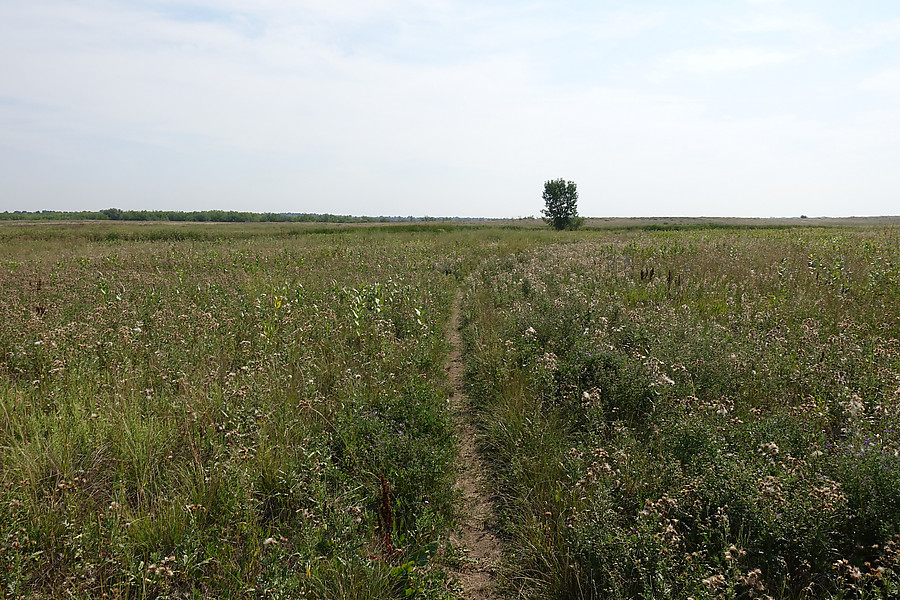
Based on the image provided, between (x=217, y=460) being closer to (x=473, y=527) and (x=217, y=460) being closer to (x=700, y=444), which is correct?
(x=473, y=527)

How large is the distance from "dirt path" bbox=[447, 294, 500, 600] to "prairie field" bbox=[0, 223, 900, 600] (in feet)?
0.24

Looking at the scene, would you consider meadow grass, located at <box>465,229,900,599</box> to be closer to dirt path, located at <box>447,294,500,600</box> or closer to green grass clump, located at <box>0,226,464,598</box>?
dirt path, located at <box>447,294,500,600</box>

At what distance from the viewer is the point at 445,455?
3.80m

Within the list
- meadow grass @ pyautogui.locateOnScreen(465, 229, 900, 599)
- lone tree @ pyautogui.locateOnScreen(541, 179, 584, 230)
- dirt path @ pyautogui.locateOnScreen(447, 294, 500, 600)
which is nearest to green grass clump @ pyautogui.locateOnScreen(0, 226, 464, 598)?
dirt path @ pyautogui.locateOnScreen(447, 294, 500, 600)

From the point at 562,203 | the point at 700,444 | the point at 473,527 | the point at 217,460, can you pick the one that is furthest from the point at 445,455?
the point at 562,203

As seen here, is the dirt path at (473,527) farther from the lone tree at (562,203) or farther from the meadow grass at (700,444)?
the lone tree at (562,203)

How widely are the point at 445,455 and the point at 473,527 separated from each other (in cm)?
68

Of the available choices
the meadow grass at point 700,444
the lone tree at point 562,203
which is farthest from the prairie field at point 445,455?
the lone tree at point 562,203

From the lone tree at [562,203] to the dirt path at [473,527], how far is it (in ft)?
213

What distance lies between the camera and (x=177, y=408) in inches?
158

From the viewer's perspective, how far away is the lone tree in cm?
6581

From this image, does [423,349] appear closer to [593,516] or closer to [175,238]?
[593,516]

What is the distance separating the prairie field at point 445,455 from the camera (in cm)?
238

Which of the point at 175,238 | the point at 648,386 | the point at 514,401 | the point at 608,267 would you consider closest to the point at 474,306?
the point at 608,267
